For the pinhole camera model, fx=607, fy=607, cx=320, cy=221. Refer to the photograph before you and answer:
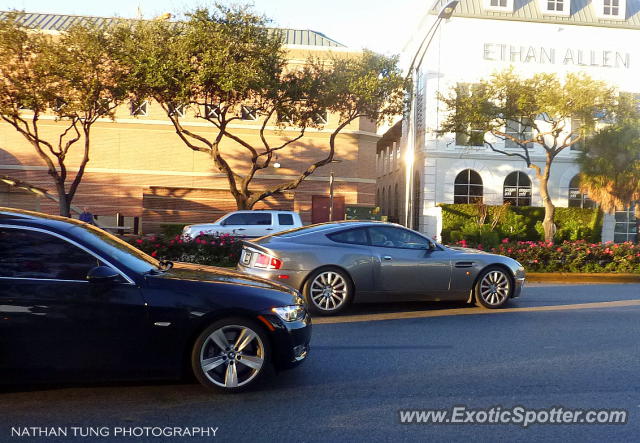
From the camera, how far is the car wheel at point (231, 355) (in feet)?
15.9

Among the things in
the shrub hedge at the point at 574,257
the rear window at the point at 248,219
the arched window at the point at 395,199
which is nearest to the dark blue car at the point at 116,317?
the shrub hedge at the point at 574,257

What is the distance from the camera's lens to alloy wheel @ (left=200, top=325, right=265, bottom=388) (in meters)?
4.85

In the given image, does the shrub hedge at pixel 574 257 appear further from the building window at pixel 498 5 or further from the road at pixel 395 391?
the building window at pixel 498 5

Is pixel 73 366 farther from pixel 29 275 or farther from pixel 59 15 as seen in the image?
pixel 59 15

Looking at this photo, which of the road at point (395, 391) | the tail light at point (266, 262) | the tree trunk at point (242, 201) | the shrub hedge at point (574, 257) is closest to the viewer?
the road at point (395, 391)

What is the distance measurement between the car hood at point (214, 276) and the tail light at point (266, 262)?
2.87m

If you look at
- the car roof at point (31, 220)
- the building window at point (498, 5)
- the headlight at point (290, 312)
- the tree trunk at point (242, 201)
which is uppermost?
the building window at point (498, 5)

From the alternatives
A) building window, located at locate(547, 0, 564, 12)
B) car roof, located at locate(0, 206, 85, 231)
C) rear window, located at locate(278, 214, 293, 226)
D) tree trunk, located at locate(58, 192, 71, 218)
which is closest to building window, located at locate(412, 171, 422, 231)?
building window, located at locate(547, 0, 564, 12)

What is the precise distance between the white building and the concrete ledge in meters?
15.0

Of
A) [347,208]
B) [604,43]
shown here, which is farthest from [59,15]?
[604,43]

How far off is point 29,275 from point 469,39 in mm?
29065

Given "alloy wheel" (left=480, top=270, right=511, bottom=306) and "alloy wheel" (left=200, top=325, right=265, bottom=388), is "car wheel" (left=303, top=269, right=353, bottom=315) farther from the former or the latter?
"alloy wheel" (left=200, top=325, right=265, bottom=388)

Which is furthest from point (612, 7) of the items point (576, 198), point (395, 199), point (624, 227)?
point (395, 199)

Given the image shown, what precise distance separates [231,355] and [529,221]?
2665 centimetres
